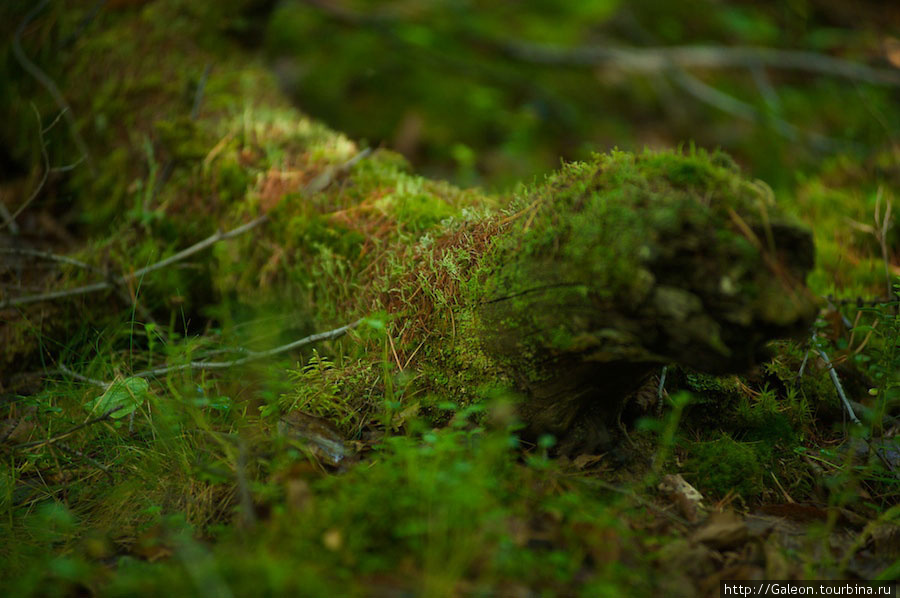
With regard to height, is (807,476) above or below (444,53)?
below

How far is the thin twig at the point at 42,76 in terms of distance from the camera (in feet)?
13.6

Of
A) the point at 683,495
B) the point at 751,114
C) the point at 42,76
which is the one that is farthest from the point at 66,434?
the point at 751,114

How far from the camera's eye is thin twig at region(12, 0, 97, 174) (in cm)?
414

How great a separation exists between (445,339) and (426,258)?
1.34 ft

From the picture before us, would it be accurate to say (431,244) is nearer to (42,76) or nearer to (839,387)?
(839,387)

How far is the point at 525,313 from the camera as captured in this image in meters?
2.17

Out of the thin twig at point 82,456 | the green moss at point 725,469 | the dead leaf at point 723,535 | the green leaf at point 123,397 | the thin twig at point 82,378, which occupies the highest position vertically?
the dead leaf at point 723,535

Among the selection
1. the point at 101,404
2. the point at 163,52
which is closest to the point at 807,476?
the point at 101,404

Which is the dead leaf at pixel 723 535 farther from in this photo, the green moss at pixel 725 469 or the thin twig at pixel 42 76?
the thin twig at pixel 42 76

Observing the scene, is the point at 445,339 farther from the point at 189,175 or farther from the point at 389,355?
the point at 189,175

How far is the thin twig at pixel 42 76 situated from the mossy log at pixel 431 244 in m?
0.09

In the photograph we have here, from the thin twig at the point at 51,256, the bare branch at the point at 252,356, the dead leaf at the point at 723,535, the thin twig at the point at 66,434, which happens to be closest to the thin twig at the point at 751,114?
the dead leaf at the point at 723,535

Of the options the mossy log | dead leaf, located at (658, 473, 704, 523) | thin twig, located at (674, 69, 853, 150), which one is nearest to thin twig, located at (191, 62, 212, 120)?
the mossy log

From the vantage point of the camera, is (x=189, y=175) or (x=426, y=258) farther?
(x=189, y=175)
